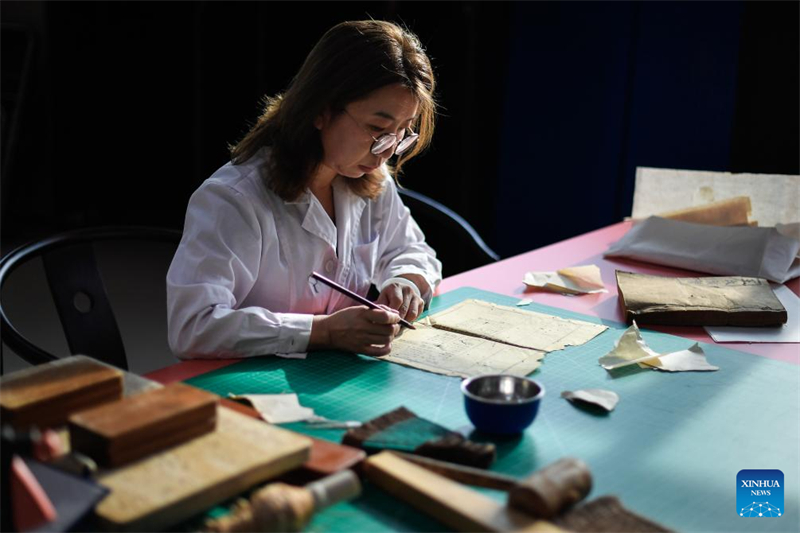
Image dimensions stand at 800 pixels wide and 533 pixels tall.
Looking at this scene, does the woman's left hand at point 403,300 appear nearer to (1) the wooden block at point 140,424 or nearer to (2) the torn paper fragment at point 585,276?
(2) the torn paper fragment at point 585,276

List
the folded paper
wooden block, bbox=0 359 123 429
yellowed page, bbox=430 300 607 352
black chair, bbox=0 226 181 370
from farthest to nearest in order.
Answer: the folded paper < black chair, bbox=0 226 181 370 < yellowed page, bbox=430 300 607 352 < wooden block, bbox=0 359 123 429

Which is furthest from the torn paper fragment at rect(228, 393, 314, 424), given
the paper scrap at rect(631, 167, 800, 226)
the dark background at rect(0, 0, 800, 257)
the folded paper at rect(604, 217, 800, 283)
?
the dark background at rect(0, 0, 800, 257)

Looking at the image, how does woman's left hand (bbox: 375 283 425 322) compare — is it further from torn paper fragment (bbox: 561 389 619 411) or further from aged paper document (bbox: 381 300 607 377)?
torn paper fragment (bbox: 561 389 619 411)

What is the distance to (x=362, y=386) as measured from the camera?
152 cm

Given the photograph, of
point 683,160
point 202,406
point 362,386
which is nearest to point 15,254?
point 362,386

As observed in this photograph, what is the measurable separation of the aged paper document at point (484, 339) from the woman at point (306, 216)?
0.07 metres

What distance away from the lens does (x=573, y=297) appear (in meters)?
2.17

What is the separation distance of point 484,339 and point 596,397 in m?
0.36

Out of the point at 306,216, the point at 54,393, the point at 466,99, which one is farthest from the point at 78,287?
the point at 466,99

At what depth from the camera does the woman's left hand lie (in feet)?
6.17

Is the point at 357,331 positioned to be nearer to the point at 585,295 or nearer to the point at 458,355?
the point at 458,355

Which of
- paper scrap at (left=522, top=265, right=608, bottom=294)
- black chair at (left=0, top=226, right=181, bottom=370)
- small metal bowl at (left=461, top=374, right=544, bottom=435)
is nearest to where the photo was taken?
small metal bowl at (left=461, top=374, right=544, bottom=435)

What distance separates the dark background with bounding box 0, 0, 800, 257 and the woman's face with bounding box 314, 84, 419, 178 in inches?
107

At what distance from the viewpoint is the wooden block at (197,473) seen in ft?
3.12
